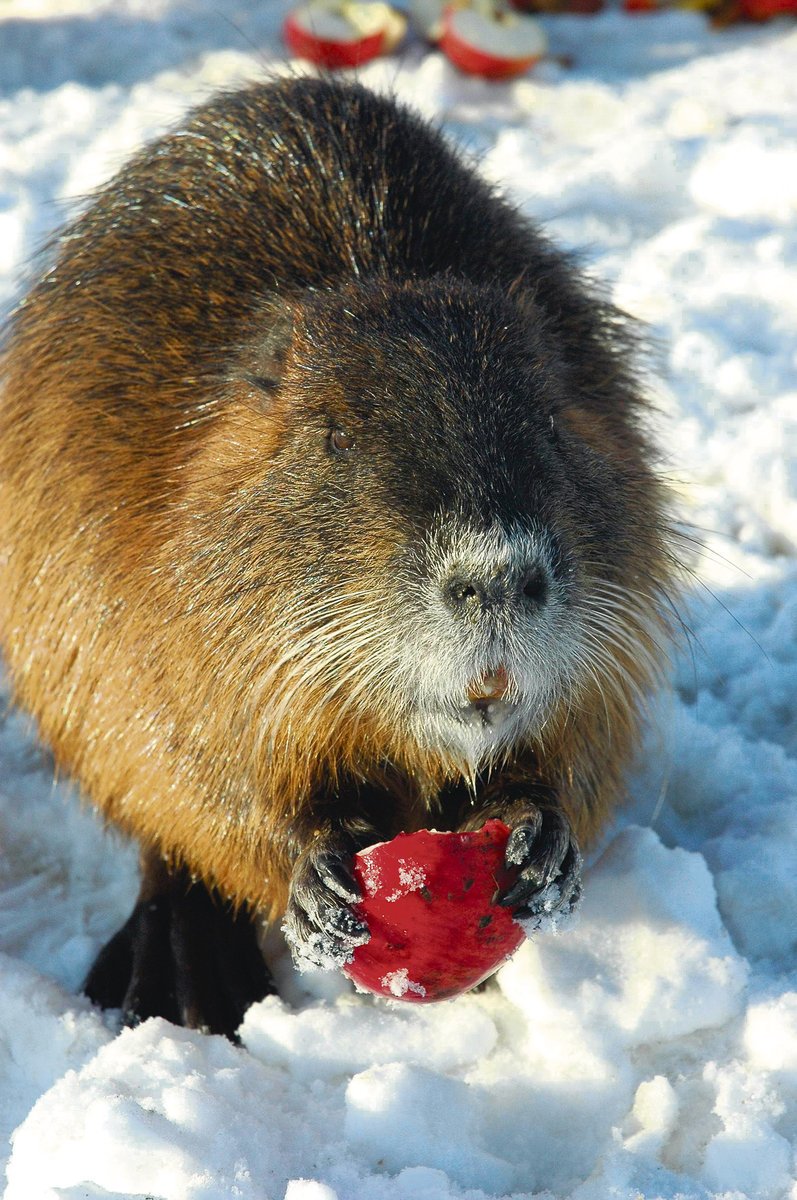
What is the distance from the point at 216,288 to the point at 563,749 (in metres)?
1.23

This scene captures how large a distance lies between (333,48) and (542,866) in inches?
176

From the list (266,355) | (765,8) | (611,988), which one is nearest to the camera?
(611,988)

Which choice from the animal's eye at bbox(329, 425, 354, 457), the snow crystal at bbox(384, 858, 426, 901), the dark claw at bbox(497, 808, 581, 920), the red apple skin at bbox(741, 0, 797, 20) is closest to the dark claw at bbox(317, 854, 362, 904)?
the snow crystal at bbox(384, 858, 426, 901)

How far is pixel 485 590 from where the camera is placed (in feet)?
6.84

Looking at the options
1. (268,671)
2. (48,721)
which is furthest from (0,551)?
(268,671)

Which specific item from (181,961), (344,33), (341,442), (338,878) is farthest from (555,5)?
(338,878)

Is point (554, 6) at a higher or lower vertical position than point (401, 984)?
higher

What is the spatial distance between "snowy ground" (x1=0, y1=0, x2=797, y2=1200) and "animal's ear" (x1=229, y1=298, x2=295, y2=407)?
1093mm

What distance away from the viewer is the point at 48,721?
123 inches

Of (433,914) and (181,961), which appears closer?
(433,914)

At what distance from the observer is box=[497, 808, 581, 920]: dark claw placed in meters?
2.37

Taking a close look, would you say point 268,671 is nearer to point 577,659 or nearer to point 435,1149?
point 577,659

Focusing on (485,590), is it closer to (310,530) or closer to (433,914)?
(310,530)

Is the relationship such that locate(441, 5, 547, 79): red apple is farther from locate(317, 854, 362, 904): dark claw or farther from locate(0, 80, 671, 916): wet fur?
locate(317, 854, 362, 904): dark claw
